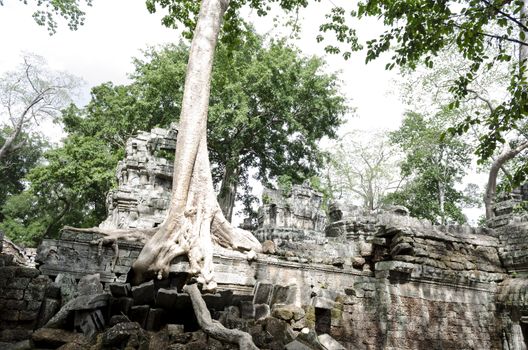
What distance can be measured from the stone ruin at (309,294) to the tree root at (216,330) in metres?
0.10

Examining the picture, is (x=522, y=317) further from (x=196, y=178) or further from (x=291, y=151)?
(x=291, y=151)

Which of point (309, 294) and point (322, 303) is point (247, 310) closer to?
point (309, 294)

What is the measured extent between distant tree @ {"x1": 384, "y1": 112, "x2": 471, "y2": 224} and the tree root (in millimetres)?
20840

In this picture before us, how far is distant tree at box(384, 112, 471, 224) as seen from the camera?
23.0 metres

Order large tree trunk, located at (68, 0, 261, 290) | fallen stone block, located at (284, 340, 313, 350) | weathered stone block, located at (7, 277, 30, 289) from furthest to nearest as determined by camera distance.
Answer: large tree trunk, located at (68, 0, 261, 290) < weathered stone block, located at (7, 277, 30, 289) < fallen stone block, located at (284, 340, 313, 350)

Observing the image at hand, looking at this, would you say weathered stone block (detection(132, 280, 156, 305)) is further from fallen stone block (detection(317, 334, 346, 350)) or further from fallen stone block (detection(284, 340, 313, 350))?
fallen stone block (detection(317, 334, 346, 350))

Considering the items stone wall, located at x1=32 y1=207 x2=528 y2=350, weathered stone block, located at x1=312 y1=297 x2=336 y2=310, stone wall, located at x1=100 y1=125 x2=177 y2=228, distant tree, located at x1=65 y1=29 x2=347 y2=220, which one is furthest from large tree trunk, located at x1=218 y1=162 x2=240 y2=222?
weathered stone block, located at x1=312 y1=297 x2=336 y2=310

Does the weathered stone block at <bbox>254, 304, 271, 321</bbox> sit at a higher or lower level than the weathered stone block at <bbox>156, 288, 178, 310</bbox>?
lower

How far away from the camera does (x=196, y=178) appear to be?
19.9 ft

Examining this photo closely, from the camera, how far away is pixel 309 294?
18.0ft

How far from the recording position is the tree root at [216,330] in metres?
3.59

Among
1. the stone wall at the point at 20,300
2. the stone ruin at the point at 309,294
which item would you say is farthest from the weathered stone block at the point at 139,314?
the stone wall at the point at 20,300

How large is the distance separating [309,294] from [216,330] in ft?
6.64

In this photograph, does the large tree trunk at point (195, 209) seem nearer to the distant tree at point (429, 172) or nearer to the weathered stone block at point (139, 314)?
the weathered stone block at point (139, 314)
